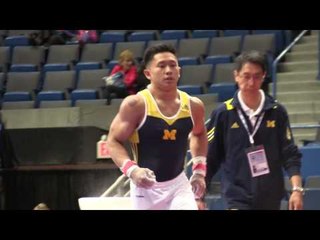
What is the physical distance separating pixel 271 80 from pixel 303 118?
1.22 meters

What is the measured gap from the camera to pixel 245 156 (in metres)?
5.32

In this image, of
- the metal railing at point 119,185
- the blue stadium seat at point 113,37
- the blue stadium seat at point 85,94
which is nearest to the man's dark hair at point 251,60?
the metal railing at point 119,185

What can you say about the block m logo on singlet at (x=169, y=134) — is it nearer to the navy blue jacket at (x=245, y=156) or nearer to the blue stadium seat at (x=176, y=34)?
the navy blue jacket at (x=245, y=156)

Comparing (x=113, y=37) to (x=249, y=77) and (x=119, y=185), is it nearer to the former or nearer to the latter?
(x=119, y=185)

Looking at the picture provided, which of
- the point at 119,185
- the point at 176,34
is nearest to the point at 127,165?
the point at 119,185

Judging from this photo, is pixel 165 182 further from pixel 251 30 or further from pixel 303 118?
pixel 251 30

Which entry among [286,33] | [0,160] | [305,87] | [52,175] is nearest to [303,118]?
[305,87]

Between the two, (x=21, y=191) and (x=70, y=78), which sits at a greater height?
(x=70, y=78)

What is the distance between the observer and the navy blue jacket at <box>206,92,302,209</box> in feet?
17.5

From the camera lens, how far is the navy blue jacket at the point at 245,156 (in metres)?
5.33

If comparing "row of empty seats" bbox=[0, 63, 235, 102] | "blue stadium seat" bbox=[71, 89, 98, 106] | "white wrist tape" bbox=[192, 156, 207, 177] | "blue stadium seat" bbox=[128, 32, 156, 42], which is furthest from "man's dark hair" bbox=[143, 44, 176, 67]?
"blue stadium seat" bbox=[128, 32, 156, 42]

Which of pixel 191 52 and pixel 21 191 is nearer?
pixel 21 191

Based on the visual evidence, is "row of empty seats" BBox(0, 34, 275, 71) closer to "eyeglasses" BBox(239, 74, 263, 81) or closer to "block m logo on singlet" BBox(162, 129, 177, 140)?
"eyeglasses" BBox(239, 74, 263, 81)

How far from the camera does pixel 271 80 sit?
11.7 metres
